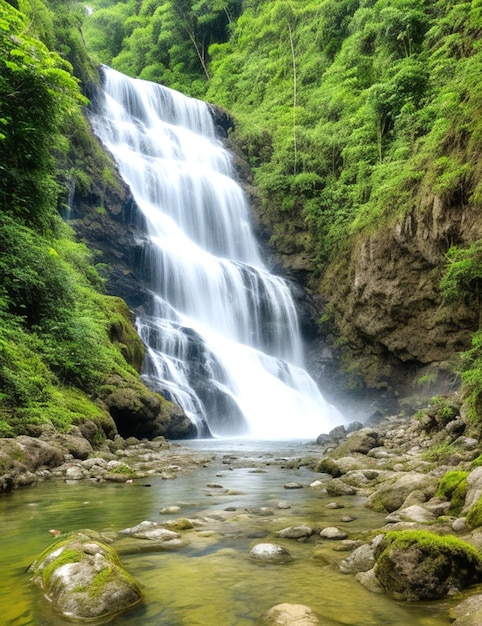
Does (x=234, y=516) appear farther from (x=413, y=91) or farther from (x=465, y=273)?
(x=413, y=91)

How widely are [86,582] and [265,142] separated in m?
30.6

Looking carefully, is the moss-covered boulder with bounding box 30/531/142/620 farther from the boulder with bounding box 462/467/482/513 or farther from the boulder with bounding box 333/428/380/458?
the boulder with bounding box 333/428/380/458

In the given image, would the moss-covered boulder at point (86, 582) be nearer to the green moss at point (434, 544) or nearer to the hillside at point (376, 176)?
the green moss at point (434, 544)

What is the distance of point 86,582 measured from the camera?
2580mm

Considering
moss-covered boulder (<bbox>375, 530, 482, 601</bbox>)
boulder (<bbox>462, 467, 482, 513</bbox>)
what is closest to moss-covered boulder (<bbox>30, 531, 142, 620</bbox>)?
moss-covered boulder (<bbox>375, 530, 482, 601</bbox>)

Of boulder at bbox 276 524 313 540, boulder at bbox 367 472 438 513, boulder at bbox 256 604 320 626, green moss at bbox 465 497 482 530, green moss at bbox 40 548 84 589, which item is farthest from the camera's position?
boulder at bbox 367 472 438 513

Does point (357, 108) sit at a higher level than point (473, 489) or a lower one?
higher

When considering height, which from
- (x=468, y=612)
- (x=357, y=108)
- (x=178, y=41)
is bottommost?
(x=468, y=612)

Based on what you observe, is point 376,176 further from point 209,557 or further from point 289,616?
point 289,616

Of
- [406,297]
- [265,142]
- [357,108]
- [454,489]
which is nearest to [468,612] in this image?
[454,489]

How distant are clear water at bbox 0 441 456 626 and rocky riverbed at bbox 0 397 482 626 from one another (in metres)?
0.08

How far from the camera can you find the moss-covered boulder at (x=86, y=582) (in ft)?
8.05

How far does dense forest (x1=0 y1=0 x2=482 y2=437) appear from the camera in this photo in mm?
9000

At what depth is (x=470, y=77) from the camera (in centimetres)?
1499
